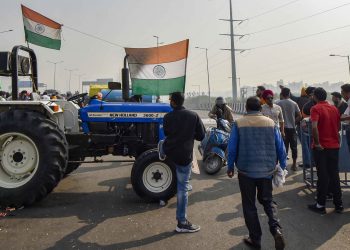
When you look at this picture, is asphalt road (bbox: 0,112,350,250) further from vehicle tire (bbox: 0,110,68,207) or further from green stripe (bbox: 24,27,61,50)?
green stripe (bbox: 24,27,61,50)

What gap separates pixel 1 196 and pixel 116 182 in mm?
2350

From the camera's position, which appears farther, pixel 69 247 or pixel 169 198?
pixel 169 198

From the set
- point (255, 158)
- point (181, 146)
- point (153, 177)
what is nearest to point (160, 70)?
point (153, 177)

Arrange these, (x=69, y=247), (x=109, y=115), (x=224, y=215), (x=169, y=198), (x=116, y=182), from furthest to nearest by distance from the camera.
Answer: (x=116, y=182) → (x=109, y=115) → (x=169, y=198) → (x=224, y=215) → (x=69, y=247)

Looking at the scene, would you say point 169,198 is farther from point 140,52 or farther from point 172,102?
point 140,52

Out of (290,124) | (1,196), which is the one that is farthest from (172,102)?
(290,124)

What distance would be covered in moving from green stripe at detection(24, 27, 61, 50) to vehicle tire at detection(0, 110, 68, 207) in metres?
2.02

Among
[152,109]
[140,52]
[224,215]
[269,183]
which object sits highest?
[140,52]

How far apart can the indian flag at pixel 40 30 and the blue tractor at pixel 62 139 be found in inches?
19.5

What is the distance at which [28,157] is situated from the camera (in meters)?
6.05

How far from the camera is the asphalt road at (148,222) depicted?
14.5 ft

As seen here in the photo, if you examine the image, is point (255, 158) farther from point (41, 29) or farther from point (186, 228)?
point (41, 29)

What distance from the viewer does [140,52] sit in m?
6.95

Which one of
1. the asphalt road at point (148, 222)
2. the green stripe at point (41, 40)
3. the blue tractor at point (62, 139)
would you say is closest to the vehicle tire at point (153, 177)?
the blue tractor at point (62, 139)
